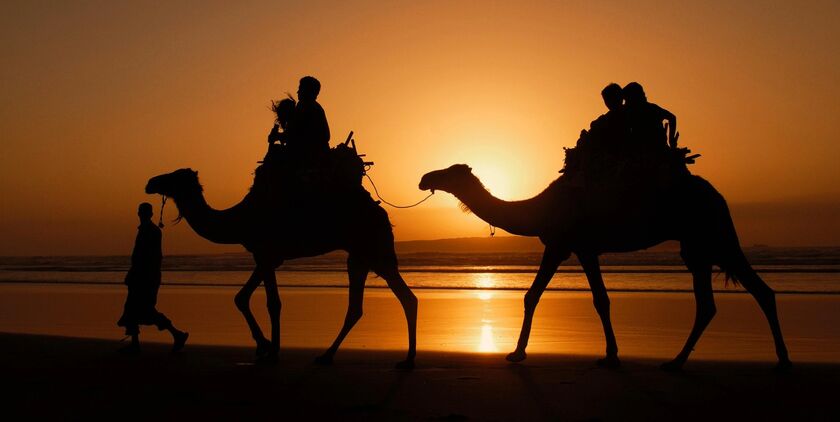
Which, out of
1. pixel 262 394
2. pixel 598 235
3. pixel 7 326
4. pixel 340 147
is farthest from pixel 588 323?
pixel 7 326

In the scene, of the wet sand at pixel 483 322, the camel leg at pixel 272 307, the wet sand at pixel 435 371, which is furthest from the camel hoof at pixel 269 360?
the wet sand at pixel 483 322

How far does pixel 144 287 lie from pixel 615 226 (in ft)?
20.2

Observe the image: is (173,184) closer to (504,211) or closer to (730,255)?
(504,211)

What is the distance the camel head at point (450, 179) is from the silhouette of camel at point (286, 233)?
32.4 inches

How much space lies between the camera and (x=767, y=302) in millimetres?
10250

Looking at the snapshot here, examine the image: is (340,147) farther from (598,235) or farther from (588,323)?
(588,323)

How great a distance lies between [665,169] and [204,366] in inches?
220

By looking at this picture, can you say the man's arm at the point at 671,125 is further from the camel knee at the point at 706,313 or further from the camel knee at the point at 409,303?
the camel knee at the point at 409,303

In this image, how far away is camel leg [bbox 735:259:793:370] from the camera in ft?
32.5

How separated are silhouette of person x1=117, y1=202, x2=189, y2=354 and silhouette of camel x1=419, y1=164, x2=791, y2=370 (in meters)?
4.19

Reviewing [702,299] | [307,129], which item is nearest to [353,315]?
[307,129]

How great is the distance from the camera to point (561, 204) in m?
10.7

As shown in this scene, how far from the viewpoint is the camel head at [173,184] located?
10.9 m

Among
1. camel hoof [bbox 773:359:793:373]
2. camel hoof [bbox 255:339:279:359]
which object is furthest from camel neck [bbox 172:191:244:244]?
camel hoof [bbox 773:359:793:373]
